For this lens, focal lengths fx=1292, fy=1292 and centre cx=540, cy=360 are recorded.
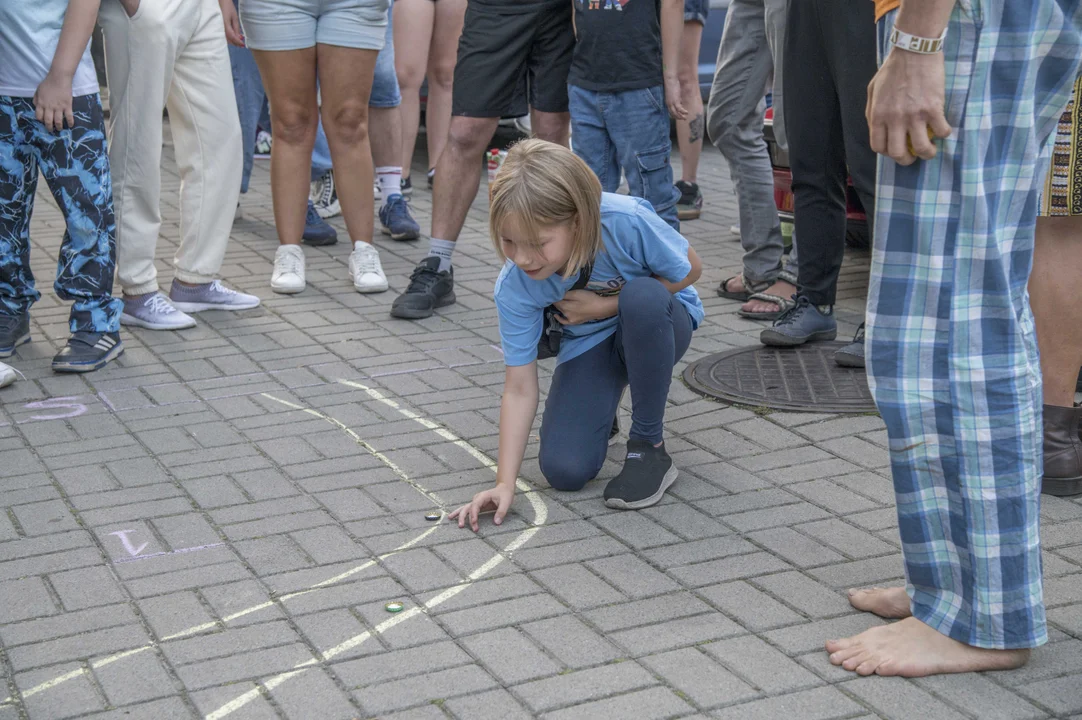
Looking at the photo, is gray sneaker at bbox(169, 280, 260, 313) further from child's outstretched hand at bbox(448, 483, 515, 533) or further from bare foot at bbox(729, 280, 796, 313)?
child's outstretched hand at bbox(448, 483, 515, 533)

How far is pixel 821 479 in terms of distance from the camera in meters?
3.56

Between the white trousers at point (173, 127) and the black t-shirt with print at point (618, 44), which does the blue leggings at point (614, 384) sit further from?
the white trousers at point (173, 127)

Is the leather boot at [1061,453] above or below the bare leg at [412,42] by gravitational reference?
below

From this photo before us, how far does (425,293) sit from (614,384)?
178 cm

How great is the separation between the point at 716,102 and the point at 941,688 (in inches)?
141

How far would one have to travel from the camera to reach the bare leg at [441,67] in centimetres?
710

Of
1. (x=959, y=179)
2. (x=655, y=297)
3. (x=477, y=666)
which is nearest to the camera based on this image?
(x=959, y=179)

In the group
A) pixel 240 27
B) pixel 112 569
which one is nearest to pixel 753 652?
pixel 112 569

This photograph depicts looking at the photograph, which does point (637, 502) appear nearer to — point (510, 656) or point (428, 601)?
point (428, 601)

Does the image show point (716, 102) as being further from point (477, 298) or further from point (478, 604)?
point (478, 604)

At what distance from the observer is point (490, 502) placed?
10.8 ft

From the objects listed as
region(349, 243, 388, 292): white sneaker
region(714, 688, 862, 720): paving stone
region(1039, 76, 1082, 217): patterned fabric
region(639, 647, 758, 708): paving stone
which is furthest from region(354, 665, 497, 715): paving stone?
region(349, 243, 388, 292): white sneaker

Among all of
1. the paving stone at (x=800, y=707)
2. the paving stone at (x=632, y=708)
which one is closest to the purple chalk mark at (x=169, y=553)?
the paving stone at (x=632, y=708)

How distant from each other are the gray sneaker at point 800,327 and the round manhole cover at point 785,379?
30 millimetres
